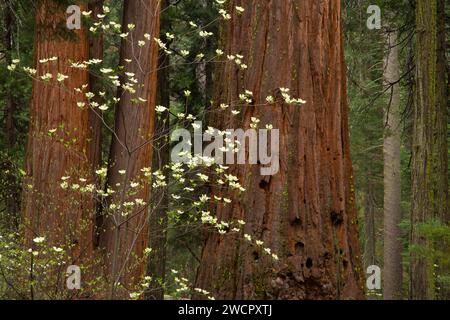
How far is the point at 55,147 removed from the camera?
8.77 metres

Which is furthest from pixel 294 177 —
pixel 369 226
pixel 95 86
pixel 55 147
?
pixel 369 226

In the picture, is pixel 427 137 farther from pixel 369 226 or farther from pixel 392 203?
pixel 369 226

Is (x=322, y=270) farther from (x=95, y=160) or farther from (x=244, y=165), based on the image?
(x=95, y=160)

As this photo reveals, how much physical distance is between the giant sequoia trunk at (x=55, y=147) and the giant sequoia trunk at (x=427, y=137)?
4391mm

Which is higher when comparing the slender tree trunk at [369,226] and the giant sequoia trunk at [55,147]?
the slender tree trunk at [369,226]

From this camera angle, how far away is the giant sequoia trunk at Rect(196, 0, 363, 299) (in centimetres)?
598

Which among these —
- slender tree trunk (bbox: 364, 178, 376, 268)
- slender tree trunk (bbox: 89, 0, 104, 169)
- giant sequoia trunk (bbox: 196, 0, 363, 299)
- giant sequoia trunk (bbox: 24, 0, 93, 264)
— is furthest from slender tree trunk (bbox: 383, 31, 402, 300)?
slender tree trunk (bbox: 364, 178, 376, 268)

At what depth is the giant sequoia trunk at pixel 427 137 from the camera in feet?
31.8

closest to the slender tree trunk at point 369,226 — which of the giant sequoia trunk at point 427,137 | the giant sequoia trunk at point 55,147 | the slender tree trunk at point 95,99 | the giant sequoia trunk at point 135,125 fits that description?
the giant sequoia trunk at point 427,137

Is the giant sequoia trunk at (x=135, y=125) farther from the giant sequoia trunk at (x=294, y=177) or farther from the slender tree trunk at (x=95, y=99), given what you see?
the giant sequoia trunk at (x=294, y=177)

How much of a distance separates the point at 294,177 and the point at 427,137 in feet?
14.1

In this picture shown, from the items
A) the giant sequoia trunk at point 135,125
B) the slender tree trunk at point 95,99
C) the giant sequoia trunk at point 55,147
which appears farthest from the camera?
the slender tree trunk at point 95,99

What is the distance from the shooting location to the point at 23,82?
12594 millimetres
